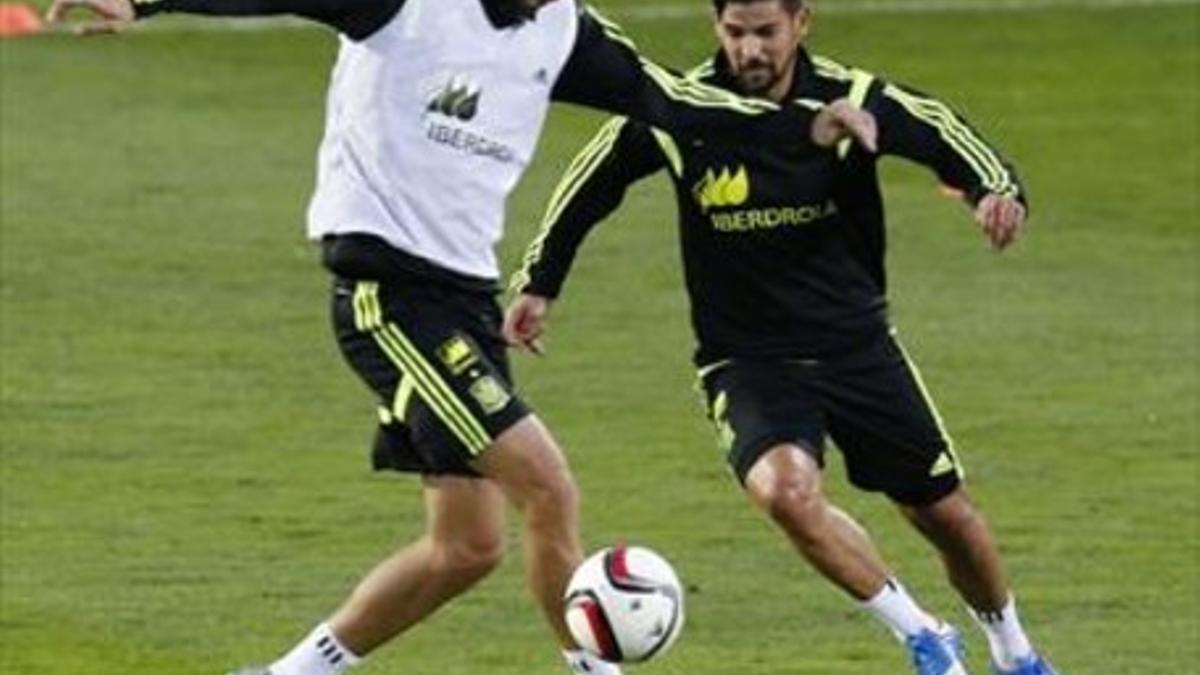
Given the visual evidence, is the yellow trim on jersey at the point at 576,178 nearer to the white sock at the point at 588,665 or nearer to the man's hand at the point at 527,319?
the man's hand at the point at 527,319

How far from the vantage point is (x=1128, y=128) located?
32812 millimetres

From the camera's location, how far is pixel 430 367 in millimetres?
12844

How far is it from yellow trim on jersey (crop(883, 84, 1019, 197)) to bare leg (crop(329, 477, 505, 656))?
1.83 meters

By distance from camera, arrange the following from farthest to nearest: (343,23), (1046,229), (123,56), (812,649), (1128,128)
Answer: (123,56) → (1128,128) → (1046,229) → (812,649) → (343,23)

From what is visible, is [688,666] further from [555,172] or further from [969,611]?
[555,172]

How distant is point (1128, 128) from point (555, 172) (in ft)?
17.7

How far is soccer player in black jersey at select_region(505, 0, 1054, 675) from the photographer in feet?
44.7

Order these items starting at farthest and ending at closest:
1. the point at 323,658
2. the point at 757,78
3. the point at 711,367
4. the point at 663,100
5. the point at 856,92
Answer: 1. the point at 711,367
2. the point at 856,92
3. the point at 757,78
4. the point at 663,100
5. the point at 323,658

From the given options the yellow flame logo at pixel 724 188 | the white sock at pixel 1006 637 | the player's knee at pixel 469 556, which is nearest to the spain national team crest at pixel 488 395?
the player's knee at pixel 469 556

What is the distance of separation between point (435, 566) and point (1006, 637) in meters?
2.25

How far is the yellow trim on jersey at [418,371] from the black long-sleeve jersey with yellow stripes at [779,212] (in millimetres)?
1245

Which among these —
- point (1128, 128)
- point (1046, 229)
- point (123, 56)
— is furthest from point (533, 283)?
point (123, 56)

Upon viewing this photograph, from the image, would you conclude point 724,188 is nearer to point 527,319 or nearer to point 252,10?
point 527,319

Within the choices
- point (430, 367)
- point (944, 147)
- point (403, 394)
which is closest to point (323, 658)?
point (403, 394)
